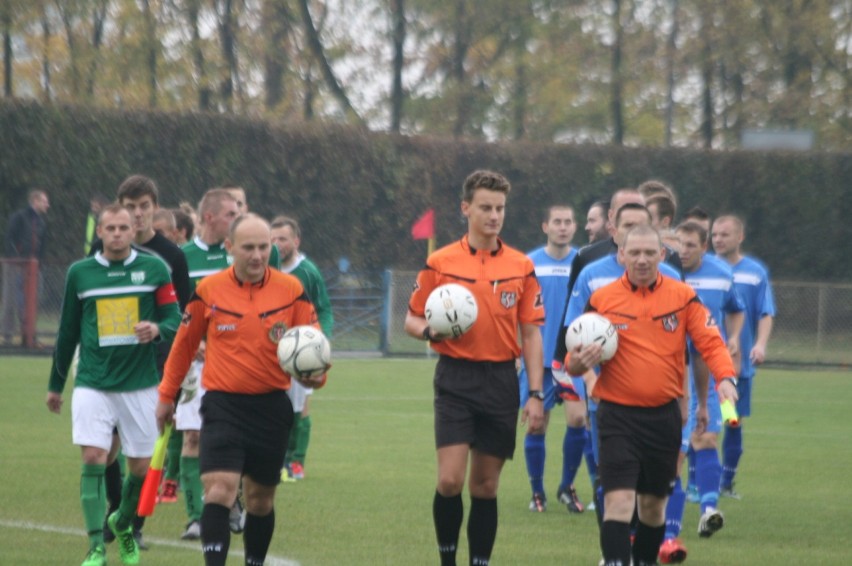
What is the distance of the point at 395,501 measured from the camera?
11.7 m

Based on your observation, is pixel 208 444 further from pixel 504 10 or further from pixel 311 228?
pixel 504 10

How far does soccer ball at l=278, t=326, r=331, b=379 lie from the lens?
731 centimetres

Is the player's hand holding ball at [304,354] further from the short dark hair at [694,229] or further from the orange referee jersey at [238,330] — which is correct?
the short dark hair at [694,229]

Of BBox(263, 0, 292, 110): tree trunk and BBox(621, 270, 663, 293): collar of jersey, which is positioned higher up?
BBox(263, 0, 292, 110): tree trunk

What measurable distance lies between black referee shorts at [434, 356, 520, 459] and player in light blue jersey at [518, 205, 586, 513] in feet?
8.72

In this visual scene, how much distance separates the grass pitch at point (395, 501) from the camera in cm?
945

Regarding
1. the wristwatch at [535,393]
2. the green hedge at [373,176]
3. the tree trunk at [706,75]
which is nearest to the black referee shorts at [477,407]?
the wristwatch at [535,393]

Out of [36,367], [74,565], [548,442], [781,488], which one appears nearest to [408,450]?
[548,442]

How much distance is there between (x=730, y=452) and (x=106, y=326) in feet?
19.4

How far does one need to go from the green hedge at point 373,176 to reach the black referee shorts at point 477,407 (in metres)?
21.0

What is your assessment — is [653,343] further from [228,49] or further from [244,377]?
[228,49]

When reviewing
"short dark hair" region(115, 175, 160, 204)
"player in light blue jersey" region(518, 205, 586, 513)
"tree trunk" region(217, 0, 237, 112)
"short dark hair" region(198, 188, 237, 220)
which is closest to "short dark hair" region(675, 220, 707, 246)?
"player in light blue jersey" region(518, 205, 586, 513)

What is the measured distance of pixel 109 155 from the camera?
1151 inches

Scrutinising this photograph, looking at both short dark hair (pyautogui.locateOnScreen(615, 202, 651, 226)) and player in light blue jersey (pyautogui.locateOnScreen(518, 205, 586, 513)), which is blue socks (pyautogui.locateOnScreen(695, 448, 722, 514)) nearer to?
player in light blue jersey (pyautogui.locateOnScreen(518, 205, 586, 513))
